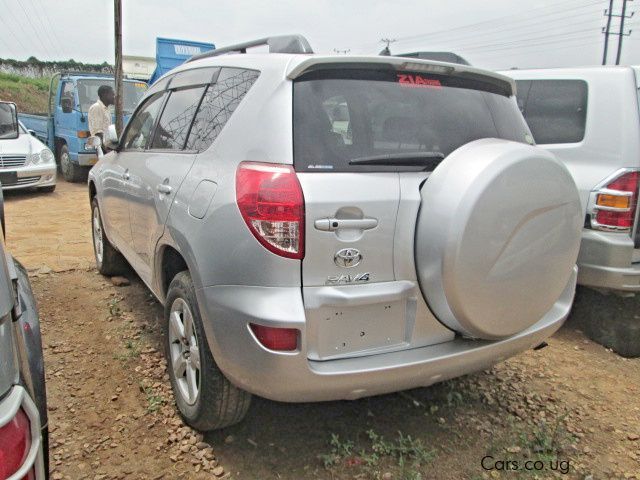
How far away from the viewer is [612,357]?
3.69 meters

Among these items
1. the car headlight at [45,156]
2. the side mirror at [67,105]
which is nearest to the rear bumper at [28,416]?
the car headlight at [45,156]

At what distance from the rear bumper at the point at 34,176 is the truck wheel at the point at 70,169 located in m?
1.38

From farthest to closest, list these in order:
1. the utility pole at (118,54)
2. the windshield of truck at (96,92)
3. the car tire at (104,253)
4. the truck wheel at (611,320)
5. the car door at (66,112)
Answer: the windshield of truck at (96,92)
the car door at (66,112)
the utility pole at (118,54)
the car tire at (104,253)
the truck wheel at (611,320)

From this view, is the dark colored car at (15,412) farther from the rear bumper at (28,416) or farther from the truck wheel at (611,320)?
the truck wheel at (611,320)

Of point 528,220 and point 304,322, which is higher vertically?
point 528,220

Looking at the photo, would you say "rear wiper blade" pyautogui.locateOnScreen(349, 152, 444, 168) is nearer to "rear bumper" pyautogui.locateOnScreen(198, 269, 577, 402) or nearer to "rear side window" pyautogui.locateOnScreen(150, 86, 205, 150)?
"rear bumper" pyautogui.locateOnScreen(198, 269, 577, 402)

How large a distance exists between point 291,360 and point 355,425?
2.96 feet

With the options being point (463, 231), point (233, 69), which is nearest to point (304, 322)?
point (463, 231)

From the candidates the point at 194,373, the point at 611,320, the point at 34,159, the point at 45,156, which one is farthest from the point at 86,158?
the point at 611,320

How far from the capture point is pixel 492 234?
78.5 inches

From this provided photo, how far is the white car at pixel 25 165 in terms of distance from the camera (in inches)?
345

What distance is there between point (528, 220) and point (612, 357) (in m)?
2.23

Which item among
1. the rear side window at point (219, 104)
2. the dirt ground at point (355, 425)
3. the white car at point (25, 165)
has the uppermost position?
the rear side window at point (219, 104)

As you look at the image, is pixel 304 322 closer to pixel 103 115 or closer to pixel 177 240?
pixel 177 240
